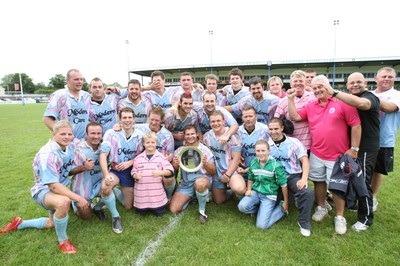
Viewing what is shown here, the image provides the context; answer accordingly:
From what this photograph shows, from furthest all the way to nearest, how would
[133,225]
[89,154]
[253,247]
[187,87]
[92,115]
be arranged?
[187,87] < [92,115] < [89,154] < [133,225] < [253,247]

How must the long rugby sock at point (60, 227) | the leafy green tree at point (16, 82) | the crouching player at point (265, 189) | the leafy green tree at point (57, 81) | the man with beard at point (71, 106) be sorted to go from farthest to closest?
the leafy green tree at point (16, 82)
the leafy green tree at point (57, 81)
the man with beard at point (71, 106)
the crouching player at point (265, 189)
the long rugby sock at point (60, 227)

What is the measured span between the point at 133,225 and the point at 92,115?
1988 mm

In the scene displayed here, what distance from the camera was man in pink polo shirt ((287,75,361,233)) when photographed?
10.5 feet

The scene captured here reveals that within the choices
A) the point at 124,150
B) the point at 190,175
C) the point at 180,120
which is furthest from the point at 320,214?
the point at 124,150

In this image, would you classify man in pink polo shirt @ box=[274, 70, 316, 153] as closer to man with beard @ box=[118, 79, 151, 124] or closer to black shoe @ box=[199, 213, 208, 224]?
black shoe @ box=[199, 213, 208, 224]

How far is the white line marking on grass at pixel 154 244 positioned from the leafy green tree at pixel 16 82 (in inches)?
4111

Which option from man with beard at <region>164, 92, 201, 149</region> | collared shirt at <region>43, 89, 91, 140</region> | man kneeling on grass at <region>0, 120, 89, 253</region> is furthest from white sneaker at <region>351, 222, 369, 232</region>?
collared shirt at <region>43, 89, 91, 140</region>

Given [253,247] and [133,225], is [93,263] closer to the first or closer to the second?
[133,225]

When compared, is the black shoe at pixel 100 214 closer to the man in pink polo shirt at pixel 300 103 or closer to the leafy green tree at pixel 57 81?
the man in pink polo shirt at pixel 300 103

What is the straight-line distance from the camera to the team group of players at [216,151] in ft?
10.5

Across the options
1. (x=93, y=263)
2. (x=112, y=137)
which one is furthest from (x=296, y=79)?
(x=93, y=263)

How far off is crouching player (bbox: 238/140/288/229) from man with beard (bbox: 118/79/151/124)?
2118mm

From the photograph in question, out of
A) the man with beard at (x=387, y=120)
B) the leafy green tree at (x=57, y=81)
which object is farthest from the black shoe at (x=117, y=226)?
the leafy green tree at (x=57, y=81)

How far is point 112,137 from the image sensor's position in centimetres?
387
